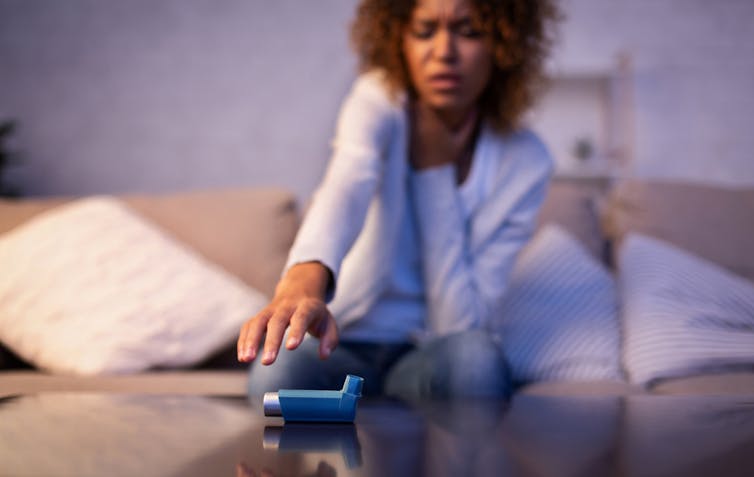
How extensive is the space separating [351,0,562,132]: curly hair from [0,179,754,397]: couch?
1.27 ft

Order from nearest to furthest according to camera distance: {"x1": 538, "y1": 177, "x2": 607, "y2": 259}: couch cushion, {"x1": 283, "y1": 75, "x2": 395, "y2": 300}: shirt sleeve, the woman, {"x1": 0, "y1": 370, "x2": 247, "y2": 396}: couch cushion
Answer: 1. {"x1": 283, "y1": 75, "x2": 395, "y2": 300}: shirt sleeve
2. the woman
3. {"x1": 0, "y1": 370, "x2": 247, "y2": 396}: couch cushion
4. {"x1": 538, "y1": 177, "x2": 607, "y2": 259}: couch cushion

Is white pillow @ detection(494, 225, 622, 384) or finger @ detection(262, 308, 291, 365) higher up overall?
finger @ detection(262, 308, 291, 365)

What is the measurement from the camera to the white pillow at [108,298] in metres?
1.25

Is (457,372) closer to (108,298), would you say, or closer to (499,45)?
(499,45)

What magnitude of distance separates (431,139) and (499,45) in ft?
0.71

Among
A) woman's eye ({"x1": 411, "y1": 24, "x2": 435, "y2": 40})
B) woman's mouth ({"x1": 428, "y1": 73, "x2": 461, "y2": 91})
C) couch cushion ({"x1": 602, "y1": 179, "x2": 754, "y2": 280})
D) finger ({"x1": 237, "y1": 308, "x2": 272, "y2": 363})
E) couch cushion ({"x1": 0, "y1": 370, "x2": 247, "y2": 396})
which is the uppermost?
woman's eye ({"x1": 411, "y1": 24, "x2": 435, "y2": 40})

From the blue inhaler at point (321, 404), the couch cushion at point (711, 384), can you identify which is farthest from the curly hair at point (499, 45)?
the blue inhaler at point (321, 404)

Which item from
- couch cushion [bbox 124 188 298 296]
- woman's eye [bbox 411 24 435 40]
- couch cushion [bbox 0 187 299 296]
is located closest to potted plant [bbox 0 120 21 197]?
couch cushion [bbox 0 187 299 296]

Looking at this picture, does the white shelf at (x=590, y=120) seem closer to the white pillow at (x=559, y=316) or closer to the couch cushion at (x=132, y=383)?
the white pillow at (x=559, y=316)

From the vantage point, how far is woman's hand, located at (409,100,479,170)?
1231 mm

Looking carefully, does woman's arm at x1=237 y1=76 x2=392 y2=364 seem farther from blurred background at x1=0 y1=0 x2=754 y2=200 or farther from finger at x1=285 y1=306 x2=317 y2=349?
blurred background at x1=0 y1=0 x2=754 y2=200

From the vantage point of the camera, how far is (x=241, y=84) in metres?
2.70

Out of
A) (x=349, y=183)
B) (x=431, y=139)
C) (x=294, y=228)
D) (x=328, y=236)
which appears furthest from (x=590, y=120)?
(x=328, y=236)

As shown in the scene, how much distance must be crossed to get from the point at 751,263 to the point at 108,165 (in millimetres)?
2257
